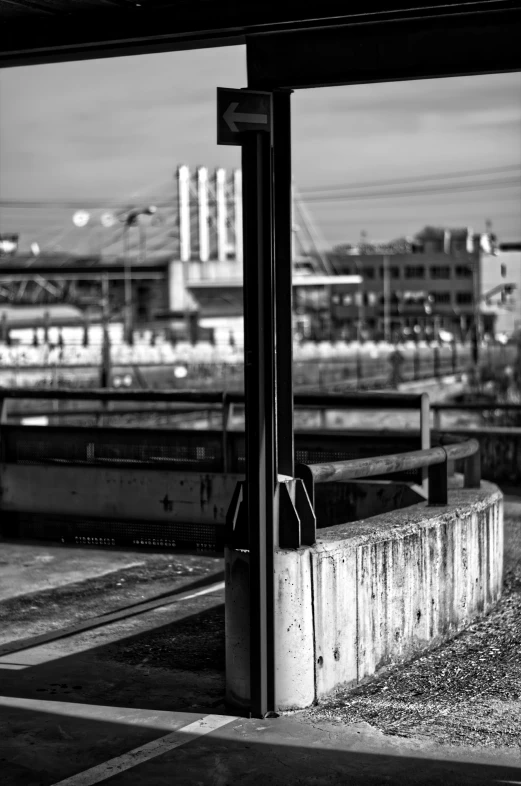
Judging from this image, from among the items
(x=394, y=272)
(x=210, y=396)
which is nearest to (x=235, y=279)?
(x=394, y=272)

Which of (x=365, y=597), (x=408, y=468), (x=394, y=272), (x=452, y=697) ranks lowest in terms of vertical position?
(x=452, y=697)

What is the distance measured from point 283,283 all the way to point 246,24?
4.82 feet

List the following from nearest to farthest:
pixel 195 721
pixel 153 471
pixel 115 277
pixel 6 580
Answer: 1. pixel 195 721
2. pixel 6 580
3. pixel 153 471
4. pixel 115 277

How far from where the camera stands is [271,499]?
5.62m

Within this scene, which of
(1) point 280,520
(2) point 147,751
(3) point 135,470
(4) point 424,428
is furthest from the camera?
(3) point 135,470

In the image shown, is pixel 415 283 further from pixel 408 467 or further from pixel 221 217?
pixel 408 467

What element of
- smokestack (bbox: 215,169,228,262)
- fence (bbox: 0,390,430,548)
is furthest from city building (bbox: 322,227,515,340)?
fence (bbox: 0,390,430,548)

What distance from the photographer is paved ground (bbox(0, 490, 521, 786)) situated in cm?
488

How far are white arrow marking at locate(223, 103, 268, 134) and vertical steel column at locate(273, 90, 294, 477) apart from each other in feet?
1.56

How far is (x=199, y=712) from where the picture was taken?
5.72 meters

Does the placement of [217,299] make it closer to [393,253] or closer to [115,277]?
[115,277]

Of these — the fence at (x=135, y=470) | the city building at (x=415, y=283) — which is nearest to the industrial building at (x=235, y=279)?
the city building at (x=415, y=283)

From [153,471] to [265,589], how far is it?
5481mm

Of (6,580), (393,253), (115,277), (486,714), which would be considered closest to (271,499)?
(486,714)
